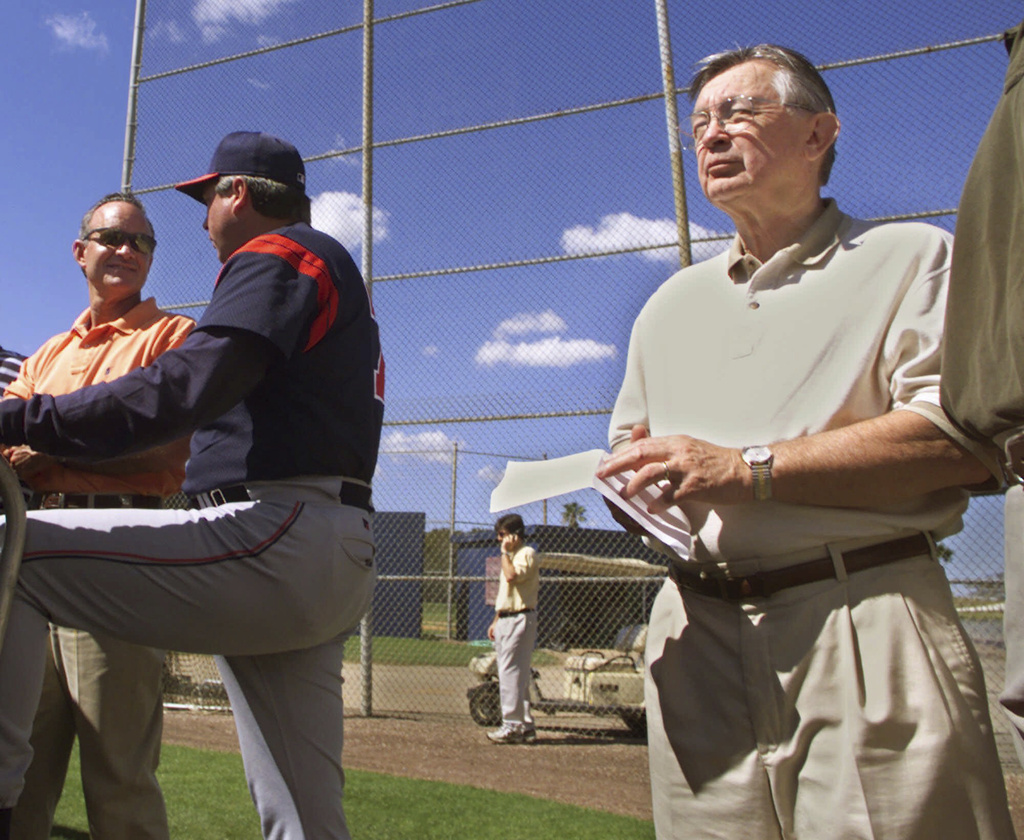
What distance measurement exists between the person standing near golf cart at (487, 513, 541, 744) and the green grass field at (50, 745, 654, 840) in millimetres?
2111

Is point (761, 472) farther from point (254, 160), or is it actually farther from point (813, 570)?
point (254, 160)

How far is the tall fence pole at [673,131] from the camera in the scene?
6.35 m

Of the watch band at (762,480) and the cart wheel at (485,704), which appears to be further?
the cart wheel at (485,704)

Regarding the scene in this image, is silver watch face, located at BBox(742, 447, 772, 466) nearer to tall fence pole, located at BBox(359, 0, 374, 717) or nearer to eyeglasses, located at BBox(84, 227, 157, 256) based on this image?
eyeglasses, located at BBox(84, 227, 157, 256)

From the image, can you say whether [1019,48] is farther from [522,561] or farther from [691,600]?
[522,561]

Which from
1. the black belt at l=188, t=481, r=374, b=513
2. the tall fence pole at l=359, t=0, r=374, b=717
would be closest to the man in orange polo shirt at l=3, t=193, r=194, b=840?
the black belt at l=188, t=481, r=374, b=513

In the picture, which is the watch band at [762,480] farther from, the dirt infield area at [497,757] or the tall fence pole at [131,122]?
the tall fence pole at [131,122]

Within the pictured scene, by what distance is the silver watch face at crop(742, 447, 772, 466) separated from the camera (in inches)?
63.0

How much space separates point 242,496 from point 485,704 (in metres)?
7.17

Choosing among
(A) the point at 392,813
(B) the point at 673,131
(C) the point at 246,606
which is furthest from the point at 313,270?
(B) the point at 673,131

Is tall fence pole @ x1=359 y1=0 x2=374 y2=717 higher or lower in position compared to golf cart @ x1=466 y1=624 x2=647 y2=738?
higher

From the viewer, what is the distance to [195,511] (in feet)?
6.36

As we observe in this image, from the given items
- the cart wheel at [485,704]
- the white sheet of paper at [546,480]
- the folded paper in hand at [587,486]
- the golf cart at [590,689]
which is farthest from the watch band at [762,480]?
the cart wheel at [485,704]

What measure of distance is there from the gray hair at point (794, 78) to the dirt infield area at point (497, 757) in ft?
12.8
